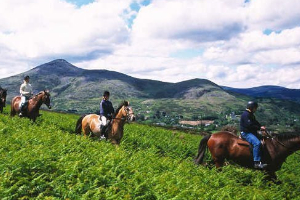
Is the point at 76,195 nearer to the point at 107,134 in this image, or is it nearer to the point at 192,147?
the point at 107,134

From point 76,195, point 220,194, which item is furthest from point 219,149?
point 76,195

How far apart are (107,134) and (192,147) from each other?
38.8 ft

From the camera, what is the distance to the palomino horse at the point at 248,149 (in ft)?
49.2

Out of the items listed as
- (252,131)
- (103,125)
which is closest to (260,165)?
(252,131)

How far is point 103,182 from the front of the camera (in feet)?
28.1

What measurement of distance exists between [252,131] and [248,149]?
1.01 metres

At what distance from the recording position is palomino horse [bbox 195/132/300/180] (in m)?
15.0

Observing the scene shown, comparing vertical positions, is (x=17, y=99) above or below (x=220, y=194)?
above

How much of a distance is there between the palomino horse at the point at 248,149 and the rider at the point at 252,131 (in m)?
0.35

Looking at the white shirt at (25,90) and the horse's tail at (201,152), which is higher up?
the white shirt at (25,90)

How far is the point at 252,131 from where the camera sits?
15.2m

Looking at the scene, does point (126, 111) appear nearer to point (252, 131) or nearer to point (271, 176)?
point (252, 131)

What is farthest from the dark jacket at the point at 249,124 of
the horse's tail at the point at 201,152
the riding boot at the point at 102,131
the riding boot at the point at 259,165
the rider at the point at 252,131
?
the riding boot at the point at 102,131

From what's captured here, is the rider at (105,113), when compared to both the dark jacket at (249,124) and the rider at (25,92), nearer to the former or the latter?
the rider at (25,92)
